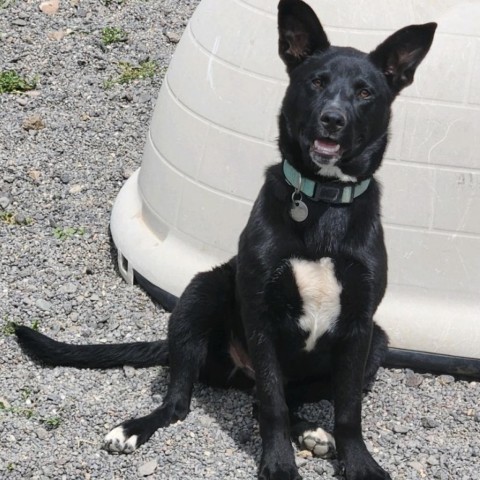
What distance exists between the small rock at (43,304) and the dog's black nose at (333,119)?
2.12 m

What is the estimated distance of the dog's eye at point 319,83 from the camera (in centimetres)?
389

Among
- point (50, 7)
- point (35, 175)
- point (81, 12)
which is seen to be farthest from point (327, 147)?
point (50, 7)

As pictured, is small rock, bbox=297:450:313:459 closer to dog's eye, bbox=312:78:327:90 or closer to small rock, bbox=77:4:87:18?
dog's eye, bbox=312:78:327:90

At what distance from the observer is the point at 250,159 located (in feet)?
15.9

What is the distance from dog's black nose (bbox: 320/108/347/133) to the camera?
3.75 meters

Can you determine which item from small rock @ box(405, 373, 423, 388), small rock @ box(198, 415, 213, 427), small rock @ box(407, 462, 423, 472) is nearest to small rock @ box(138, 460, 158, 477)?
small rock @ box(198, 415, 213, 427)

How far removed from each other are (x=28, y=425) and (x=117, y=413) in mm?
367

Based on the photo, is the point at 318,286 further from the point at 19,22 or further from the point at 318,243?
the point at 19,22

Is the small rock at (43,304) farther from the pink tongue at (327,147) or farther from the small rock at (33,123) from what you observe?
the pink tongue at (327,147)

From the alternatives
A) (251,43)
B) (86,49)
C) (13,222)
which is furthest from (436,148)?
(86,49)

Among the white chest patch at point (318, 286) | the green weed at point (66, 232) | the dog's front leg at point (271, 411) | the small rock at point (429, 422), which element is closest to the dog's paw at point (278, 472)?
the dog's front leg at point (271, 411)

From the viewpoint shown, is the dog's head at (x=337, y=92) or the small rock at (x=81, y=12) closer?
the dog's head at (x=337, y=92)

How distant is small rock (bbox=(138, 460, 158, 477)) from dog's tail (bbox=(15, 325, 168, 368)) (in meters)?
0.73

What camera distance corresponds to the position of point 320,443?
418 cm
